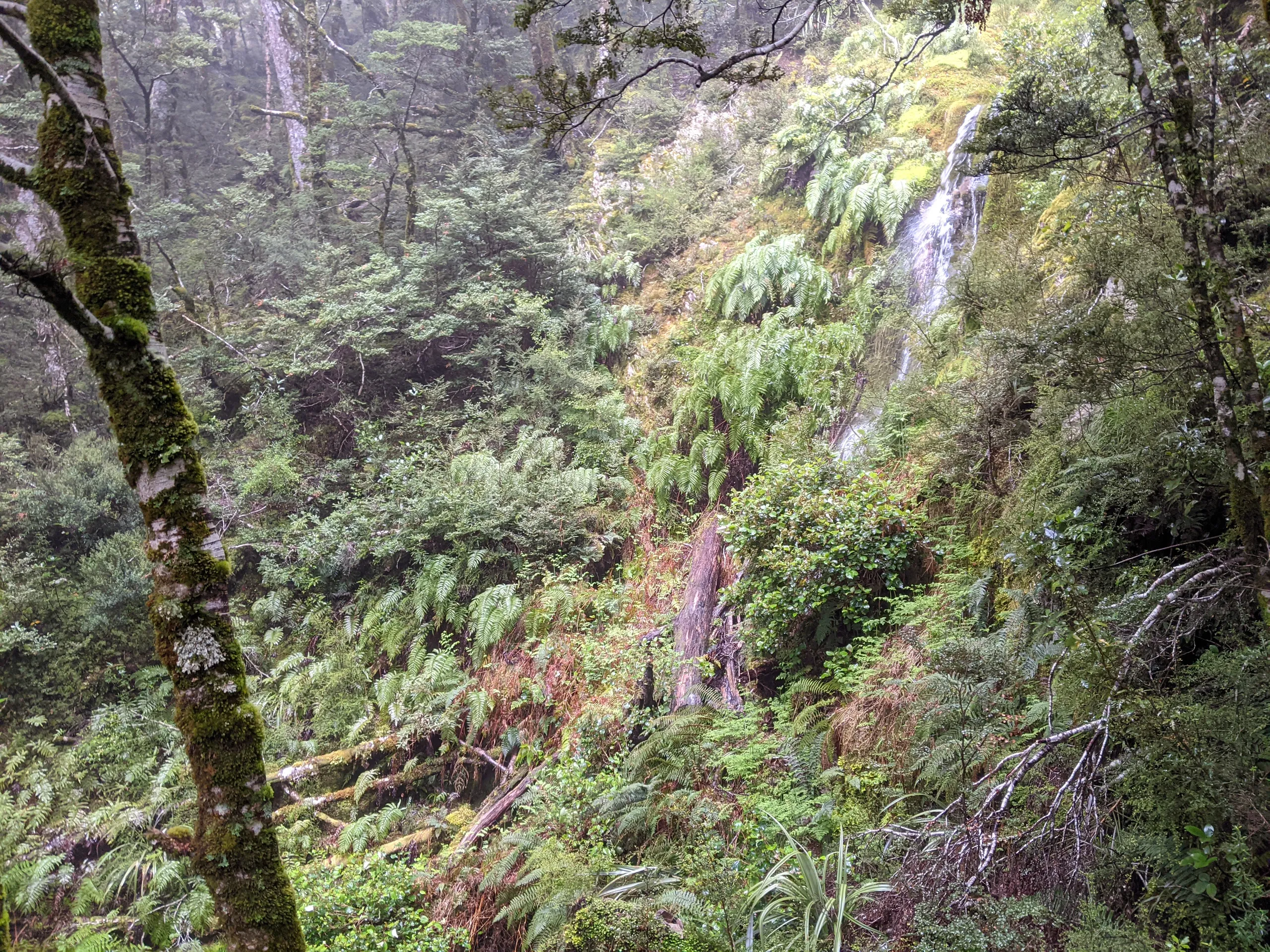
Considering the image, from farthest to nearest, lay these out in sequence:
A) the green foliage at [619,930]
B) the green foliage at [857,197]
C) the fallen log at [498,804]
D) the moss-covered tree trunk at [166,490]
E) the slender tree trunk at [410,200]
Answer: the slender tree trunk at [410,200]
the green foliage at [857,197]
the fallen log at [498,804]
the green foliage at [619,930]
the moss-covered tree trunk at [166,490]

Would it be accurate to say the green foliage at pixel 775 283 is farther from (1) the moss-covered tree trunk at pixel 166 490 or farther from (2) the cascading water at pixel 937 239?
(1) the moss-covered tree trunk at pixel 166 490

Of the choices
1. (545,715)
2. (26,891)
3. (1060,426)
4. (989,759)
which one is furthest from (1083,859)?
(26,891)

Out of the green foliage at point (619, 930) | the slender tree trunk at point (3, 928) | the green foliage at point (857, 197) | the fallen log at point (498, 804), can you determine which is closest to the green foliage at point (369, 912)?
the fallen log at point (498, 804)

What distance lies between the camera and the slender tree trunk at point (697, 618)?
5.87 m

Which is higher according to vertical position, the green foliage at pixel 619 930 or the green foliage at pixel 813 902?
the green foliage at pixel 813 902

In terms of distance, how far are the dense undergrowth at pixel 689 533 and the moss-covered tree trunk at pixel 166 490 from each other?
71.2 inches

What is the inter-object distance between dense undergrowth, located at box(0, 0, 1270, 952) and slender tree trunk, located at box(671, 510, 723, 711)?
14 centimetres

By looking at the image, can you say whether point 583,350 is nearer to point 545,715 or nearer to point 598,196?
point 598,196

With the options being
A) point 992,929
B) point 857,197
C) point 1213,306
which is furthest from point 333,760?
point 857,197

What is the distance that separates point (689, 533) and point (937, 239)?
15.6 ft

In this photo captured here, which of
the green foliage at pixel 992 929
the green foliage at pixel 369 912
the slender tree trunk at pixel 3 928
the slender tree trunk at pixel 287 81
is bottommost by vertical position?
the green foliage at pixel 369 912

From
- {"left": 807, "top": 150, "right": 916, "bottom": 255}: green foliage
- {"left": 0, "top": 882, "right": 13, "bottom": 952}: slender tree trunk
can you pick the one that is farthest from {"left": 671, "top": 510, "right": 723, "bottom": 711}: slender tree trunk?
{"left": 807, "top": 150, "right": 916, "bottom": 255}: green foliage

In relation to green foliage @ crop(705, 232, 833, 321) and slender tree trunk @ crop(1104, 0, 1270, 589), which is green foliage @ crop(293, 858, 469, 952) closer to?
slender tree trunk @ crop(1104, 0, 1270, 589)

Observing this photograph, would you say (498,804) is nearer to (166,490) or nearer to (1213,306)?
(166,490)
